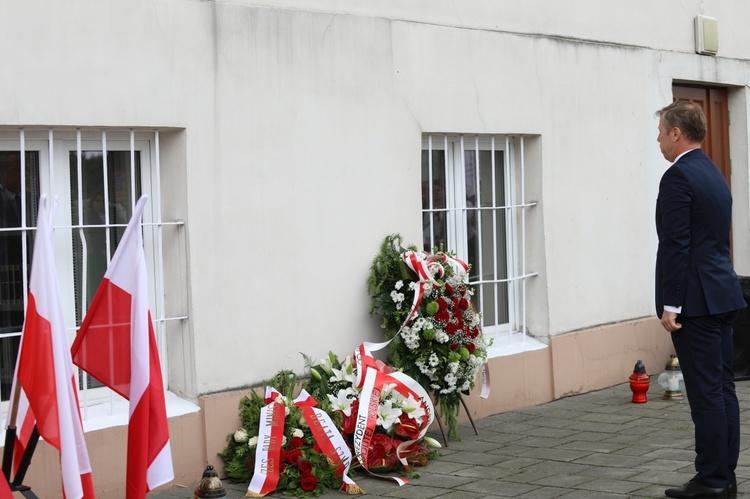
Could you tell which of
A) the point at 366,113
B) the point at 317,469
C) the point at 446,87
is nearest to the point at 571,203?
the point at 446,87

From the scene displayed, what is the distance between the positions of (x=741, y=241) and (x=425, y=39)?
4951mm

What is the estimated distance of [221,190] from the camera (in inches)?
260

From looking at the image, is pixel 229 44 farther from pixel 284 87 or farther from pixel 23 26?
pixel 23 26

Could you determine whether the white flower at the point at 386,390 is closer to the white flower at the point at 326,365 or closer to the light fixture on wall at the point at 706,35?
the white flower at the point at 326,365

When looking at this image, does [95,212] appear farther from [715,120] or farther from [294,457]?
[715,120]

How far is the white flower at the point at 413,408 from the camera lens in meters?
6.78

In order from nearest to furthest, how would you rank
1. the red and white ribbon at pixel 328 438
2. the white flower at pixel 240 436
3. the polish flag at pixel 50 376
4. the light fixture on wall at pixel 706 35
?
the polish flag at pixel 50 376 < the red and white ribbon at pixel 328 438 < the white flower at pixel 240 436 < the light fixture on wall at pixel 706 35

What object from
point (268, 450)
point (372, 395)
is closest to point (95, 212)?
point (268, 450)

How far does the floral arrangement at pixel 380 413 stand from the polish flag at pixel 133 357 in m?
2.18

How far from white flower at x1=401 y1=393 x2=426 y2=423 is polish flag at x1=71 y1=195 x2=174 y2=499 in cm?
242

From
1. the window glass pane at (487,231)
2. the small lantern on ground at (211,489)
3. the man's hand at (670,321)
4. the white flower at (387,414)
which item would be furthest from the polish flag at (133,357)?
the window glass pane at (487,231)

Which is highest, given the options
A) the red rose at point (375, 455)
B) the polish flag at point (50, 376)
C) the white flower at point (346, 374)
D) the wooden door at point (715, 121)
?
the wooden door at point (715, 121)

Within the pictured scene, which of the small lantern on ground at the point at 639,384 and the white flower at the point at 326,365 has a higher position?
the white flower at the point at 326,365

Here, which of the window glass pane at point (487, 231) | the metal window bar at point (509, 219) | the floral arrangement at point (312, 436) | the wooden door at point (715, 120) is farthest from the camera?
the wooden door at point (715, 120)
